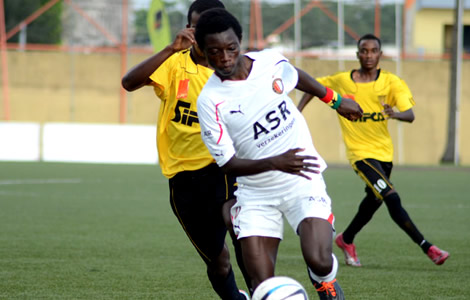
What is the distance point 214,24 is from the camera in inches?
200

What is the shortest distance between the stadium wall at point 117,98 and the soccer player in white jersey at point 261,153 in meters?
27.6

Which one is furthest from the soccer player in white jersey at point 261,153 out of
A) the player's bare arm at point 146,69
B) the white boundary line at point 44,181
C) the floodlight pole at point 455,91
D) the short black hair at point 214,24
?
the floodlight pole at point 455,91

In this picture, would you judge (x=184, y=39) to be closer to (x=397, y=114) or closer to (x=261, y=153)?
(x=261, y=153)

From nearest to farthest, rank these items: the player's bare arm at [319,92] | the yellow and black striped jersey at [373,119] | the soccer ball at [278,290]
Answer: the soccer ball at [278,290] → the player's bare arm at [319,92] → the yellow and black striped jersey at [373,119]

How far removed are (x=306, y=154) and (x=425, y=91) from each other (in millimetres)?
28677

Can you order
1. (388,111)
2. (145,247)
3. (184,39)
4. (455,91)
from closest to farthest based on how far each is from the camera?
(184,39) < (388,111) < (145,247) < (455,91)

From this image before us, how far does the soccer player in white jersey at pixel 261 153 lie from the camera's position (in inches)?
200

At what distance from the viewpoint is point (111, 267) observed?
8320 millimetres

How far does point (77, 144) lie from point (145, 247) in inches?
663

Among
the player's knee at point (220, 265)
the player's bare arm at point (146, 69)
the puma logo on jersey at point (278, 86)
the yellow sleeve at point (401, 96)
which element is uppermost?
the player's bare arm at point (146, 69)

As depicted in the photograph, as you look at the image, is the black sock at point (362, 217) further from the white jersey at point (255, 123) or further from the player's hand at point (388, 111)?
the white jersey at point (255, 123)

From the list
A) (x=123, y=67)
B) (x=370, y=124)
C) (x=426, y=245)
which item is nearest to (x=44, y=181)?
(x=370, y=124)

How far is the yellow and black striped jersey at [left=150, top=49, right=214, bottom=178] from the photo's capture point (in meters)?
6.07

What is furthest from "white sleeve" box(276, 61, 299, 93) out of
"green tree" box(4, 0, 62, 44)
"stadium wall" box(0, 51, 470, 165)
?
"green tree" box(4, 0, 62, 44)
